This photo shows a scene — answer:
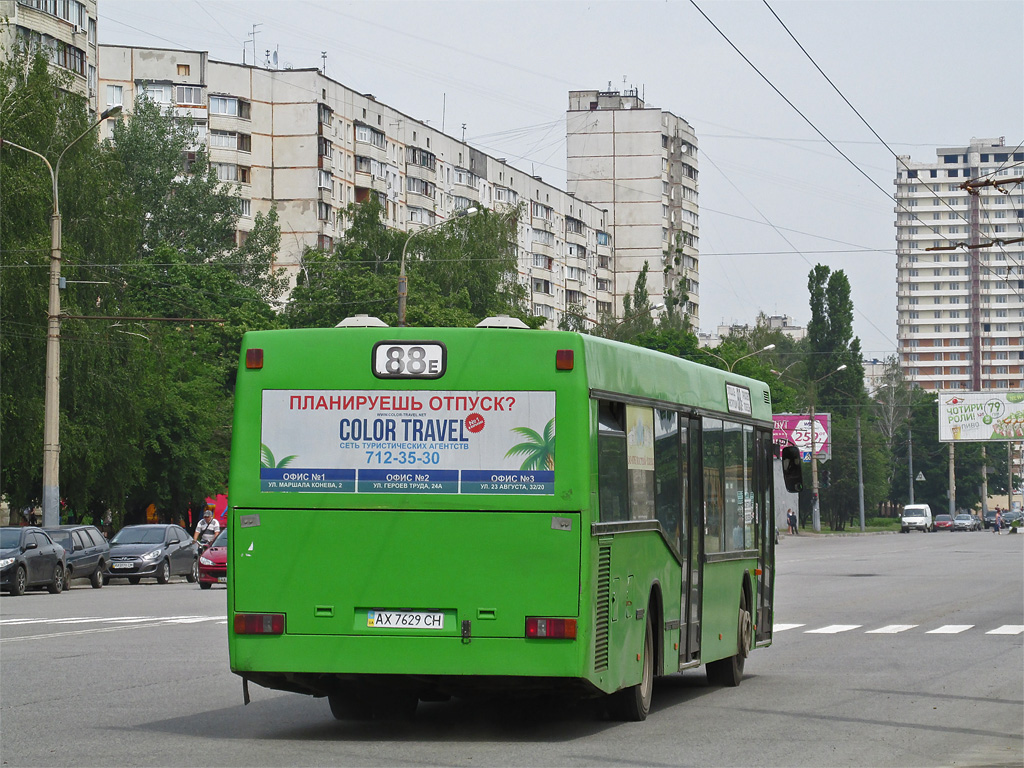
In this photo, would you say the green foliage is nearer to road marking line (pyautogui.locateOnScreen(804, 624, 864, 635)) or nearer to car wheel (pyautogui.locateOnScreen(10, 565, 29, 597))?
car wheel (pyautogui.locateOnScreen(10, 565, 29, 597))

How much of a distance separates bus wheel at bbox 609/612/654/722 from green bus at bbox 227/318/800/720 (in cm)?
47

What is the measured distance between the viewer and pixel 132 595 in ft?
105

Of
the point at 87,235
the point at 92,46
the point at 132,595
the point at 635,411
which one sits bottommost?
the point at 132,595

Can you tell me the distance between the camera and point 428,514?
10.4 metres

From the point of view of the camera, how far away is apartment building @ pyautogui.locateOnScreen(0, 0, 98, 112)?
61609 millimetres

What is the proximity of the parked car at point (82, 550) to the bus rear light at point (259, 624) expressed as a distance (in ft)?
84.0

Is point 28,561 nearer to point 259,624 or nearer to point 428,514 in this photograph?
point 259,624

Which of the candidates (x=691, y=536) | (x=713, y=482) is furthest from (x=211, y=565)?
(x=691, y=536)

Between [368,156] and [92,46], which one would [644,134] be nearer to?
[368,156]

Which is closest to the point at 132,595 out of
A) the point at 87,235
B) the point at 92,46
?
the point at 87,235

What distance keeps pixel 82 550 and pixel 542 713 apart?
26420mm

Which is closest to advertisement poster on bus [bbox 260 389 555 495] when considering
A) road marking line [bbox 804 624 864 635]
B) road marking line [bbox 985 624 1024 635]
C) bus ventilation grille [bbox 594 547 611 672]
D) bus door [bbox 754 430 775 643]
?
bus ventilation grille [bbox 594 547 611 672]

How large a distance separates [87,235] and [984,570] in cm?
2697

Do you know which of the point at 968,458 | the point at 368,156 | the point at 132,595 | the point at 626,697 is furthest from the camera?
the point at 968,458
